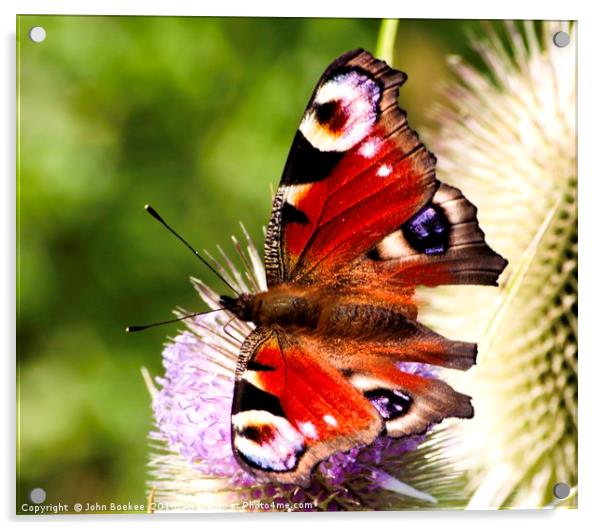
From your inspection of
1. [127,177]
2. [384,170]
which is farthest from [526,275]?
[127,177]

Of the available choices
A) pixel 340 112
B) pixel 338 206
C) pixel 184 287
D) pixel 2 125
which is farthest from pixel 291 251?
pixel 2 125

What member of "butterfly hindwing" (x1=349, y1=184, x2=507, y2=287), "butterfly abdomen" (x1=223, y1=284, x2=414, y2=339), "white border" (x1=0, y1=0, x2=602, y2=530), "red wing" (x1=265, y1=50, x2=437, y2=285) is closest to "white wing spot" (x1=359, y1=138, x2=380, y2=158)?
"red wing" (x1=265, y1=50, x2=437, y2=285)

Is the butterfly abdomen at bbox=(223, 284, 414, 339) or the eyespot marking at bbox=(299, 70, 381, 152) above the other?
the eyespot marking at bbox=(299, 70, 381, 152)

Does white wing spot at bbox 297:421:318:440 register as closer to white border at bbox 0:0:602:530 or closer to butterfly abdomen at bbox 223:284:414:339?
butterfly abdomen at bbox 223:284:414:339

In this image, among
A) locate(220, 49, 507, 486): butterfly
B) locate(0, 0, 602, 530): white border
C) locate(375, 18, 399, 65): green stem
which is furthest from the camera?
locate(0, 0, 602, 530): white border

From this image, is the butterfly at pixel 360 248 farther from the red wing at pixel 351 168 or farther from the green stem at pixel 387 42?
the green stem at pixel 387 42

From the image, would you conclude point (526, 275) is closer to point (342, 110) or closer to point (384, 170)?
point (384, 170)
